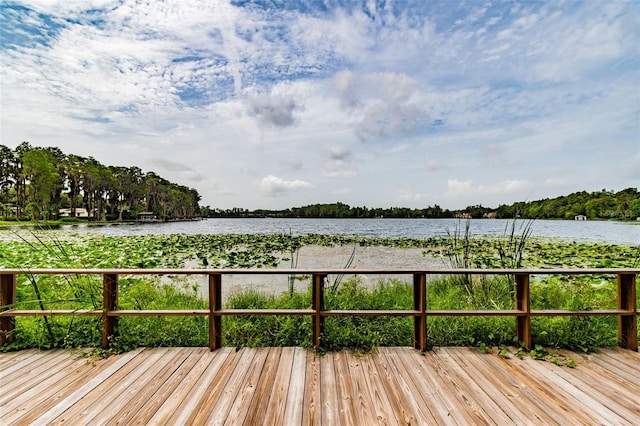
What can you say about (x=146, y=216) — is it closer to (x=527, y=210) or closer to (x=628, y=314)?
(x=527, y=210)

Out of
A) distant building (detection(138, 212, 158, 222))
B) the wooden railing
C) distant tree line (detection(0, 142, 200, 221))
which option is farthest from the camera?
distant building (detection(138, 212, 158, 222))

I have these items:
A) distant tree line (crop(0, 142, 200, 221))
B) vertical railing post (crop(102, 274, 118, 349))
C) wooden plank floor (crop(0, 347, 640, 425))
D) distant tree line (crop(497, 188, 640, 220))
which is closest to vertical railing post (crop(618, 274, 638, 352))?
wooden plank floor (crop(0, 347, 640, 425))

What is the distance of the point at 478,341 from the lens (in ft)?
9.49

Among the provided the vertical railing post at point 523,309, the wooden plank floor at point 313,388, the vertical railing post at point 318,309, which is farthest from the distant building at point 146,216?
the vertical railing post at point 523,309

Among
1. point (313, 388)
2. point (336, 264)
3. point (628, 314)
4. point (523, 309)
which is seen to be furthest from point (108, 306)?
point (336, 264)

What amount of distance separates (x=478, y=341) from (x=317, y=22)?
5.95 meters

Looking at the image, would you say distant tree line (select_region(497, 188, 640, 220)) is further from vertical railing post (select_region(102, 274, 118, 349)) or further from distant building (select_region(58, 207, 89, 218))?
distant building (select_region(58, 207, 89, 218))

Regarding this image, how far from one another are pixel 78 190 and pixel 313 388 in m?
16.7

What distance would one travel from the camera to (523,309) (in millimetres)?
2791

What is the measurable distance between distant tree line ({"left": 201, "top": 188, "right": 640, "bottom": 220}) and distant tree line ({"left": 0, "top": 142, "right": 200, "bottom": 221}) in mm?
3385

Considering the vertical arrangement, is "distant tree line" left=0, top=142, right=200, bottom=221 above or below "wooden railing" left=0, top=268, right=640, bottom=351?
above

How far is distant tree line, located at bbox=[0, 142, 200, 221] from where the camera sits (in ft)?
20.6

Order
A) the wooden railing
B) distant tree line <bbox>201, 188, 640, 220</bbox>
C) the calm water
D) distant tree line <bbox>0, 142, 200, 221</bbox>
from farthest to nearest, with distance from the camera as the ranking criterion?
the calm water → distant tree line <bbox>0, 142, 200, 221</bbox> → distant tree line <bbox>201, 188, 640, 220</bbox> → the wooden railing

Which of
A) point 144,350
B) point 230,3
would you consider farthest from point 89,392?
point 230,3
